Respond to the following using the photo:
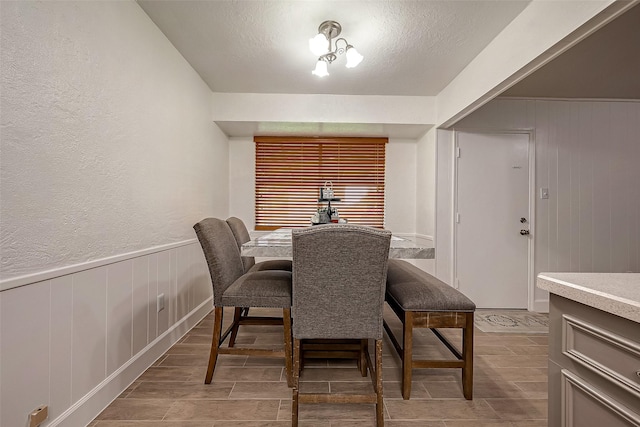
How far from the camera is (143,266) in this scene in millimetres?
1925

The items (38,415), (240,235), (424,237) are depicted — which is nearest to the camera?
(38,415)

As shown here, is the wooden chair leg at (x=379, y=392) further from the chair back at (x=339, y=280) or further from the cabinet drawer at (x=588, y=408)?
the cabinet drawer at (x=588, y=408)

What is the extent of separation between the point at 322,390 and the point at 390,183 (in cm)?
271

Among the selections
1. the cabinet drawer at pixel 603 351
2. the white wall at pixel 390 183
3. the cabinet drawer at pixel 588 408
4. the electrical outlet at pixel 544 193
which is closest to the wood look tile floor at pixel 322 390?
the cabinet drawer at pixel 588 408

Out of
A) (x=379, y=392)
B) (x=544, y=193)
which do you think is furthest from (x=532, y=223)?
(x=379, y=392)

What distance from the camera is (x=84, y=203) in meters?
1.44

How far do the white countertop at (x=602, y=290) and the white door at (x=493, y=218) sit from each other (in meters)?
2.49

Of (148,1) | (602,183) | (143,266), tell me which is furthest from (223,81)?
(602,183)

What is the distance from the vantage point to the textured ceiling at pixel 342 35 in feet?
6.16

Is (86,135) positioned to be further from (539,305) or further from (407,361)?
(539,305)

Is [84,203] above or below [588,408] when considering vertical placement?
above

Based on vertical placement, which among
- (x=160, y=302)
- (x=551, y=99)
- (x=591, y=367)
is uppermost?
(x=551, y=99)

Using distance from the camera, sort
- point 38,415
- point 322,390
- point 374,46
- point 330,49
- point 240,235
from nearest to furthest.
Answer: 1. point 38,415
2. point 322,390
3. point 330,49
4. point 374,46
5. point 240,235

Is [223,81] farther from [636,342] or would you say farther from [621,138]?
[621,138]
